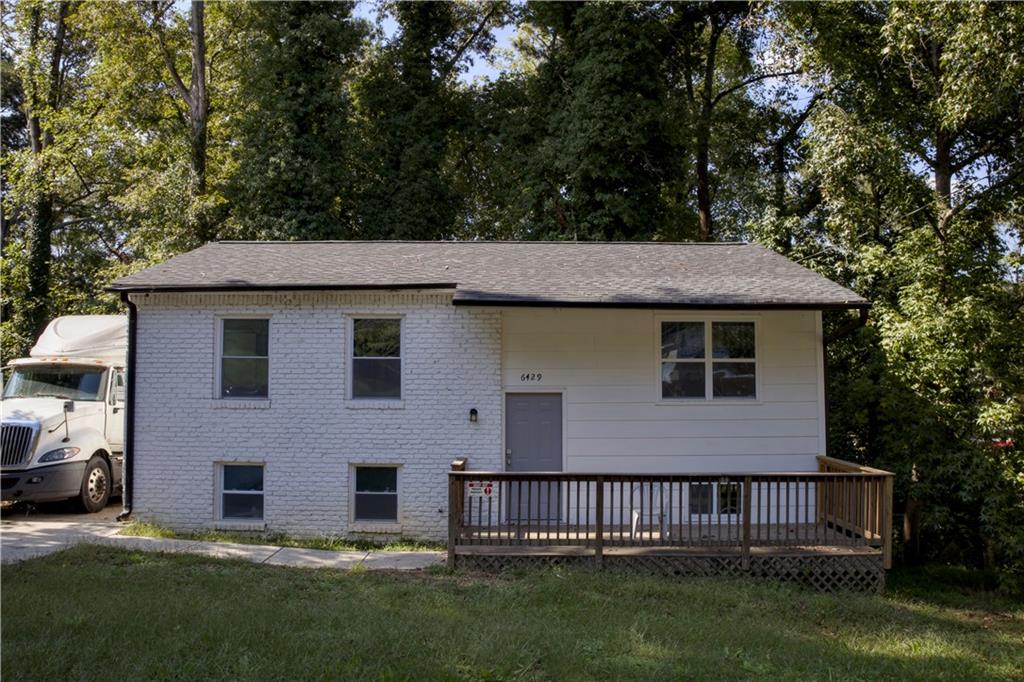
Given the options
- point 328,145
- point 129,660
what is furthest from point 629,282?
point 328,145

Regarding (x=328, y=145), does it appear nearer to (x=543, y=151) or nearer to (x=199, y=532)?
(x=543, y=151)

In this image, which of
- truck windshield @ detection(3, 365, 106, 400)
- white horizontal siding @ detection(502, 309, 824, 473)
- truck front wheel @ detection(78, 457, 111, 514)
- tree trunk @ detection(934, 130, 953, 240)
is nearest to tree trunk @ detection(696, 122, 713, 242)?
tree trunk @ detection(934, 130, 953, 240)

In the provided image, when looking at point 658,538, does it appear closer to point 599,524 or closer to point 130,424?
point 599,524

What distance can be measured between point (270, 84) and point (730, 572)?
18.6m

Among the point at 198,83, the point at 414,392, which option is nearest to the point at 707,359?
the point at 414,392

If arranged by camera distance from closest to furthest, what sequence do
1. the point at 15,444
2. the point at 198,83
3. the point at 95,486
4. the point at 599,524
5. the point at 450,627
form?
the point at 450,627 < the point at 599,524 < the point at 15,444 < the point at 95,486 < the point at 198,83

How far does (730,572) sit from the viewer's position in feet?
31.0

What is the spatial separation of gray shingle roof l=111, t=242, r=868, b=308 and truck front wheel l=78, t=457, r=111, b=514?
344 centimetres

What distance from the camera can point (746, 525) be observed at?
30.6 ft

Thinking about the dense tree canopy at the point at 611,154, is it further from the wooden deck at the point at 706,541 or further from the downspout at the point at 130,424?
the downspout at the point at 130,424

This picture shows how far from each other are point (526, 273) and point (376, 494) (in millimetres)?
4203

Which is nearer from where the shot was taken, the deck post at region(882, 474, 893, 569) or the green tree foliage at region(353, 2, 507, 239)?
the deck post at region(882, 474, 893, 569)

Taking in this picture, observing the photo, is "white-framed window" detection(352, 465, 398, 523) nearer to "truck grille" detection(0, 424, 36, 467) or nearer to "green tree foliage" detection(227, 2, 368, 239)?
"truck grille" detection(0, 424, 36, 467)

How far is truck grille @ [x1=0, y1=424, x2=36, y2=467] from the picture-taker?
11914 millimetres
